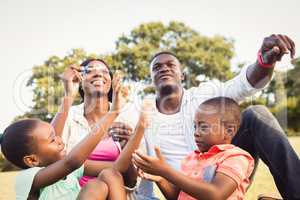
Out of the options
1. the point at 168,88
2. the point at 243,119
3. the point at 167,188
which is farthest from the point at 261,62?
the point at 167,188

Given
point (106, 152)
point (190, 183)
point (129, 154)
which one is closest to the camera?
point (190, 183)

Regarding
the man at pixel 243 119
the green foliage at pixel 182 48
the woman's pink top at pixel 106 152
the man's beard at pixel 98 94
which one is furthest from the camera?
the green foliage at pixel 182 48

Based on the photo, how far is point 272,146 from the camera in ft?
9.23

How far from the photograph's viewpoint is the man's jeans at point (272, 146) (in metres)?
2.72

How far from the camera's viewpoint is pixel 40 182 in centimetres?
249

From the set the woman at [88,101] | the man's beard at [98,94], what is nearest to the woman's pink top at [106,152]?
the woman at [88,101]

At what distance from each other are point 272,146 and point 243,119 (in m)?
0.34

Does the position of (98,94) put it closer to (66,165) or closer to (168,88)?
(168,88)

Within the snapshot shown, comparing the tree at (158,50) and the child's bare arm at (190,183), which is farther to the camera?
the tree at (158,50)

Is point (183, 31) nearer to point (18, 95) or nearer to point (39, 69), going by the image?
point (39, 69)

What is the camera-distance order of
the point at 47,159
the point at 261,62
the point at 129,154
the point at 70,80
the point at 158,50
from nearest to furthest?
the point at 47,159
the point at 129,154
the point at 261,62
the point at 70,80
the point at 158,50

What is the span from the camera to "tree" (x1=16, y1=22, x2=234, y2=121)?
2020cm

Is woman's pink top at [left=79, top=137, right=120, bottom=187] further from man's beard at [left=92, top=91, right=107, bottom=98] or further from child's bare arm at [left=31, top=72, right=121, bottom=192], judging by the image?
child's bare arm at [left=31, top=72, right=121, bottom=192]

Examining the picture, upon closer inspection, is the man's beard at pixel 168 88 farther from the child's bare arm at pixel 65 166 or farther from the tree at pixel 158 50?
the tree at pixel 158 50
